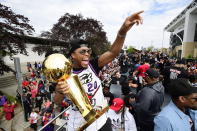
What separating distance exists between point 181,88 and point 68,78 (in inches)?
52.4

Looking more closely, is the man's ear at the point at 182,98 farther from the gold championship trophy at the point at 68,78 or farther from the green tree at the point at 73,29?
the green tree at the point at 73,29

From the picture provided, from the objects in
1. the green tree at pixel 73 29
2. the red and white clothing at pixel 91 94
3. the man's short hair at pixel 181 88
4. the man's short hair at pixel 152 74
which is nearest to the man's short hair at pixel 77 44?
the red and white clothing at pixel 91 94

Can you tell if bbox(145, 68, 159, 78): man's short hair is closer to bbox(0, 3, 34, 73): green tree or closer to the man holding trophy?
the man holding trophy

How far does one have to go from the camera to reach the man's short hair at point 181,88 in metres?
1.77

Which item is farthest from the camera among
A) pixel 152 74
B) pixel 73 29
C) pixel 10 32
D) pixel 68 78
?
pixel 73 29

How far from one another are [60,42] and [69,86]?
19.5 meters

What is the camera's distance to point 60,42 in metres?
20.0

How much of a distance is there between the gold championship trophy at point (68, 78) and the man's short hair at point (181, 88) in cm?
101

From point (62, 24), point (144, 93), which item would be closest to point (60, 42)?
point (62, 24)

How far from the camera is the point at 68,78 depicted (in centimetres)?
138

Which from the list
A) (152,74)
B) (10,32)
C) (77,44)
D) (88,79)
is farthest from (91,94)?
(10,32)

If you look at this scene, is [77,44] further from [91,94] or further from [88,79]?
[91,94]

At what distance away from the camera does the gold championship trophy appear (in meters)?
1.30

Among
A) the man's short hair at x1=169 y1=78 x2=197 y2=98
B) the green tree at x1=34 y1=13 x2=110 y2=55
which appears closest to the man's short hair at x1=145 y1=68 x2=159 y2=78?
the man's short hair at x1=169 y1=78 x2=197 y2=98
